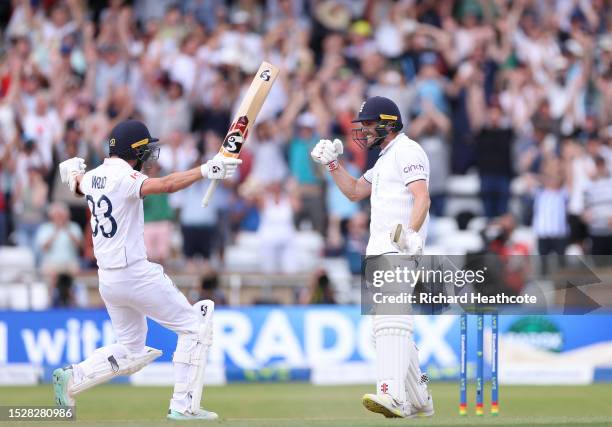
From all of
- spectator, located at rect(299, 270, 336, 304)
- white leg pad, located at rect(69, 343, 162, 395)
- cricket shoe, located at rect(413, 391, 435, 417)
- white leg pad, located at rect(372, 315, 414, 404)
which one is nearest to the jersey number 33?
white leg pad, located at rect(69, 343, 162, 395)

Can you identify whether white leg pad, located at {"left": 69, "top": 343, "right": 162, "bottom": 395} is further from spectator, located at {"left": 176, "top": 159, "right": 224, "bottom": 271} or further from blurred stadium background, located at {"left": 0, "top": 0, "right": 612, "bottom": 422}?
spectator, located at {"left": 176, "top": 159, "right": 224, "bottom": 271}

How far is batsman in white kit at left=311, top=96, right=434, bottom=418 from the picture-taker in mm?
8461

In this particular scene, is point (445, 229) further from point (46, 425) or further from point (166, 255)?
point (46, 425)

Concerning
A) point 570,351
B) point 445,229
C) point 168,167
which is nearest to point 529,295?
point 570,351

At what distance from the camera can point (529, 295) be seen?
11531 mm

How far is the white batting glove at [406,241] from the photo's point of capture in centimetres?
829

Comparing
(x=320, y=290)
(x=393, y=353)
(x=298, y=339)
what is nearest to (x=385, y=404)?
(x=393, y=353)

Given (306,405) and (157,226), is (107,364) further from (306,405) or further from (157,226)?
(157,226)

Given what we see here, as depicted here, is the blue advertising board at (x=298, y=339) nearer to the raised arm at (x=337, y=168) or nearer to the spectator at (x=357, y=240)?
the spectator at (x=357, y=240)

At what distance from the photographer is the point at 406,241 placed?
8.33 m

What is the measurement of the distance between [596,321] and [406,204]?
6.20 metres

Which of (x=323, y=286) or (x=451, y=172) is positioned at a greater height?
(x=451, y=172)

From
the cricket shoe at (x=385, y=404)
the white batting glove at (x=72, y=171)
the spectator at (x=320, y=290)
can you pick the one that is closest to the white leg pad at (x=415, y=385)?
the cricket shoe at (x=385, y=404)

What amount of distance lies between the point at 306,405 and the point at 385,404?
2.98 metres
